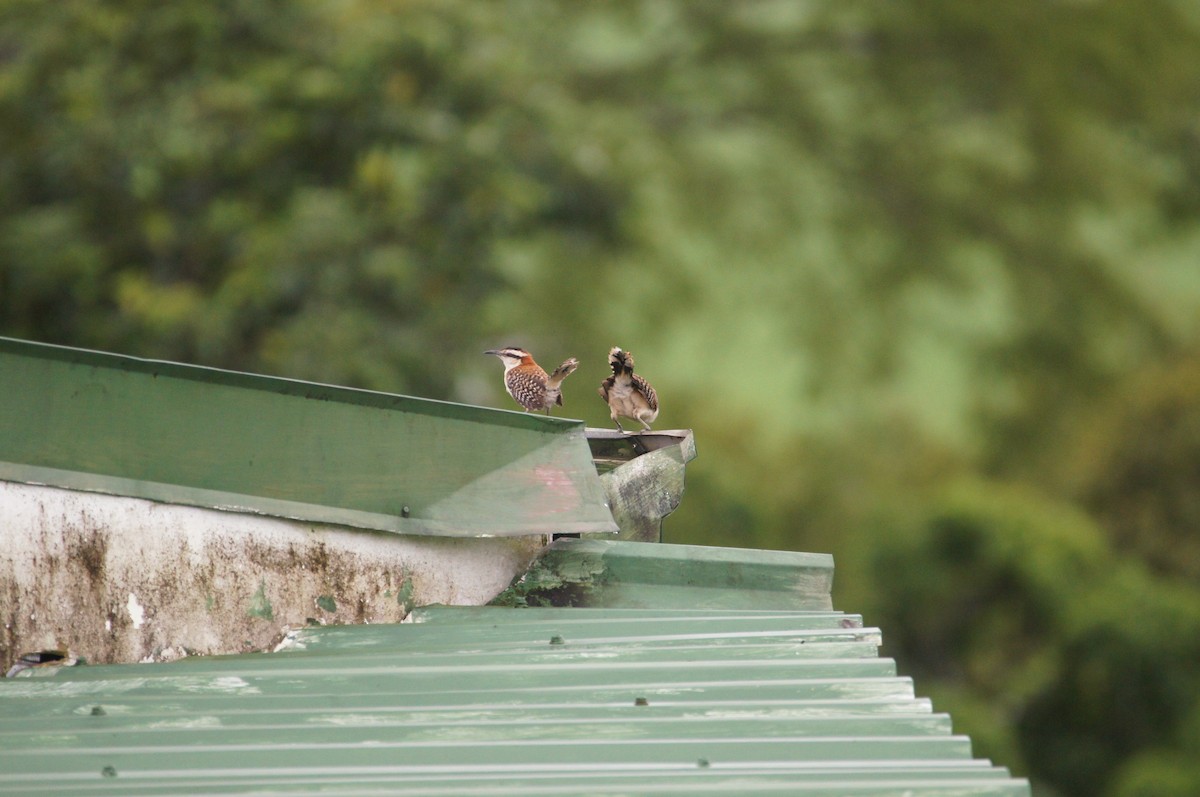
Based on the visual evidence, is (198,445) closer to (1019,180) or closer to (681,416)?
(1019,180)

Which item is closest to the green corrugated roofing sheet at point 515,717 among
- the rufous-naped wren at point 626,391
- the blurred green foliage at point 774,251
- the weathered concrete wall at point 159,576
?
the weathered concrete wall at point 159,576

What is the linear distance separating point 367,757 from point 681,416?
3557 centimetres

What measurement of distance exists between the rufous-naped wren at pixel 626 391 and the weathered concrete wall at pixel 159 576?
219 cm

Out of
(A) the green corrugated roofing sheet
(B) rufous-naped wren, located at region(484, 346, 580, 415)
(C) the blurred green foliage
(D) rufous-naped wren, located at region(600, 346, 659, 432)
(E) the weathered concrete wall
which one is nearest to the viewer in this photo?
(A) the green corrugated roofing sheet

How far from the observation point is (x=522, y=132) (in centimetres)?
1648

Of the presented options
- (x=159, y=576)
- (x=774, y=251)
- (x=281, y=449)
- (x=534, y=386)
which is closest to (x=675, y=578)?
(x=281, y=449)

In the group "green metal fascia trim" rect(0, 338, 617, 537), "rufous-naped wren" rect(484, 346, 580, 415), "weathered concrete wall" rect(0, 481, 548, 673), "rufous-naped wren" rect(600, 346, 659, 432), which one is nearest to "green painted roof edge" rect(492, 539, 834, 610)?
"green metal fascia trim" rect(0, 338, 617, 537)

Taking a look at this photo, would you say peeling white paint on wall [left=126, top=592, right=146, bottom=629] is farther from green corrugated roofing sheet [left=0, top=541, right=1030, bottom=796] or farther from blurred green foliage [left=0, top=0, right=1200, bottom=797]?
blurred green foliage [left=0, top=0, right=1200, bottom=797]

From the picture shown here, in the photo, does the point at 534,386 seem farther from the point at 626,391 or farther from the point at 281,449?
the point at 281,449

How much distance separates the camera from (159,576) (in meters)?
4.62

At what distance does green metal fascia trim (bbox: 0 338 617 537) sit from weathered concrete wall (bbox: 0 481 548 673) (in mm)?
63

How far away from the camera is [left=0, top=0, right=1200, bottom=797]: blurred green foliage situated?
1443 centimetres

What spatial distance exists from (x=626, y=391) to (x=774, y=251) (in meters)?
24.1

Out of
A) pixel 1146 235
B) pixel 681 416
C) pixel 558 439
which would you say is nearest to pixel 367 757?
pixel 558 439
